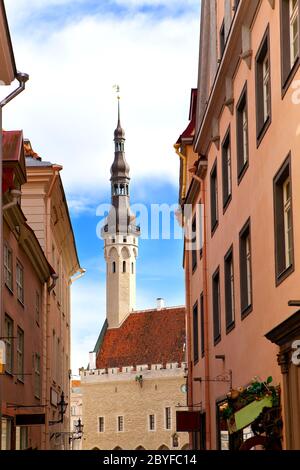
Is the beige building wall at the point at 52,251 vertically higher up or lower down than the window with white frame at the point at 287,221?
higher up

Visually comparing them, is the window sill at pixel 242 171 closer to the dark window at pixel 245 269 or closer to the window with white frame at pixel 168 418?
the dark window at pixel 245 269

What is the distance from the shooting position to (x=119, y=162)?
401ft

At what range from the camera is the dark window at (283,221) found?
13.8m

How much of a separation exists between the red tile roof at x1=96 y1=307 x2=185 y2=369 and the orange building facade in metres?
68.2

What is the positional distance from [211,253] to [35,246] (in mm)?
6780

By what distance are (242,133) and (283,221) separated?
4506 millimetres

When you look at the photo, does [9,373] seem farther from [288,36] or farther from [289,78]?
[289,78]

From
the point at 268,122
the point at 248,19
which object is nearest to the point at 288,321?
the point at 268,122

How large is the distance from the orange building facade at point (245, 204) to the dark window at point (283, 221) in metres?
0.01

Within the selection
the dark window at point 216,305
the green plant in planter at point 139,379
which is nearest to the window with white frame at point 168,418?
the green plant in planter at point 139,379

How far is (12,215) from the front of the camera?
24047 millimetres

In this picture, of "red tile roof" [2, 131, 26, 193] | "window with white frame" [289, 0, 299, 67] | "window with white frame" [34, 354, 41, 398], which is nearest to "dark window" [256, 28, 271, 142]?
"window with white frame" [289, 0, 299, 67]

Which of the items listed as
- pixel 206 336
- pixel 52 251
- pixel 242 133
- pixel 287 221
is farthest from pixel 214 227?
pixel 52 251

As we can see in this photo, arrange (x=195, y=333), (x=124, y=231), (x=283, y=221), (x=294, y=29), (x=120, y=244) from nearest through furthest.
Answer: (x=294, y=29)
(x=283, y=221)
(x=195, y=333)
(x=120, y=244)
(x=124, y=231)
